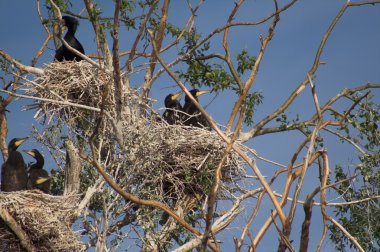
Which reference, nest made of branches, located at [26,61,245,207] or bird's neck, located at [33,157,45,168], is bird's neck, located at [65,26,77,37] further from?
bird's neck, located at [33,157,45,168]

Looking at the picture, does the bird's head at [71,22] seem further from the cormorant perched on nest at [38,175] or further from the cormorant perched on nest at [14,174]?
the cormorant perched on nest at [14,174]

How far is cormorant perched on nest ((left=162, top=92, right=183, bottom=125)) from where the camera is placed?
1195 cm

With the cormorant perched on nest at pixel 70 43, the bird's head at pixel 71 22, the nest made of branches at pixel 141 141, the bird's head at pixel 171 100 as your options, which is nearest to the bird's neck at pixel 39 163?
the nest made of branches at pixel 141 141

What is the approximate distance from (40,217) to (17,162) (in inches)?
82.8

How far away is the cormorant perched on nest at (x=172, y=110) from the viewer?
39.2 ft

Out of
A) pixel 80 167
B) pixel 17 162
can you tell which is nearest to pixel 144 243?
pixel 80 167

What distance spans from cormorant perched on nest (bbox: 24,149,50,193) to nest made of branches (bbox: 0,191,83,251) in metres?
1.49

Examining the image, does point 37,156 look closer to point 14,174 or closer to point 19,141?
point 19,141

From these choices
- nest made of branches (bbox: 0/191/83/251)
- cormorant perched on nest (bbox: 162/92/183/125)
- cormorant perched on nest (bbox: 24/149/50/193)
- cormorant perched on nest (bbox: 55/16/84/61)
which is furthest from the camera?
cormorant perched on nest (bbox: 55/16/84/61)

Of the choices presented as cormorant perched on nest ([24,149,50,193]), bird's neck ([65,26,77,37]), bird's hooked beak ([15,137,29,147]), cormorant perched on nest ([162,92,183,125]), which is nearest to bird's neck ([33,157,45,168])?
cormorant perched on nest ([24,149,50,193])

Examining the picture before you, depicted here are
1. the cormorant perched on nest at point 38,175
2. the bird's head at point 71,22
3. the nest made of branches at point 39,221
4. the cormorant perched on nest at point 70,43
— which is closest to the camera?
the nest made of branches at point 39,221

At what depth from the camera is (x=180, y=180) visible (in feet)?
36.6

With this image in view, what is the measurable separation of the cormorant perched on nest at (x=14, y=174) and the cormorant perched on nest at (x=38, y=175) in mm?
133

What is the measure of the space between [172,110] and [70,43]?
2.24 metres
